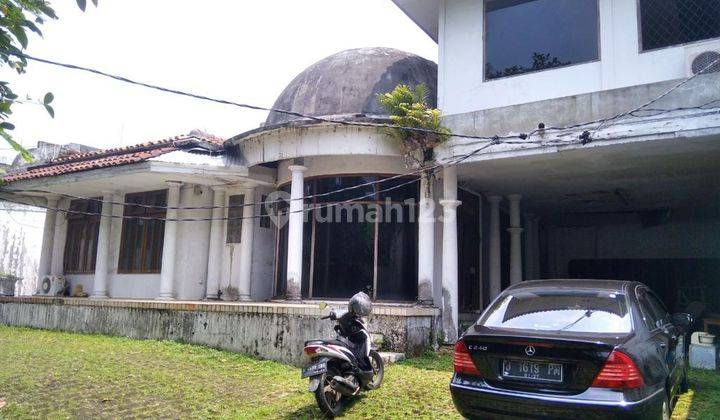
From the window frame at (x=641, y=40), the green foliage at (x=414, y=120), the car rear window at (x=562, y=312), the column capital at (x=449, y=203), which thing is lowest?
the car rear window at (x=562, y=312)

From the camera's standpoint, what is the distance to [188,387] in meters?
6.98

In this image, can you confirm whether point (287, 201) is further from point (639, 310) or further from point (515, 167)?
point (639, 310)

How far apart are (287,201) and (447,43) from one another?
15.0 feet

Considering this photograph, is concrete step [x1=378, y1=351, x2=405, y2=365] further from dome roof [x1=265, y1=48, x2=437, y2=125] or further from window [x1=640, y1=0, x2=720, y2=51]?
window [x1=640, y1=0, x2=720, y2=51]

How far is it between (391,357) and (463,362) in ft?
11.9

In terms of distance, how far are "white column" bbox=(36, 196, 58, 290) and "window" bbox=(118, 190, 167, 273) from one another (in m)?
3.21

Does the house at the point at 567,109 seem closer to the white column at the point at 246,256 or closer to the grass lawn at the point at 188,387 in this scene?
the grass lawn at the point at 188,387

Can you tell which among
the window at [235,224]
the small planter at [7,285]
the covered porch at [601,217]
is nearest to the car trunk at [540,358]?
the covered porch at [601,217]

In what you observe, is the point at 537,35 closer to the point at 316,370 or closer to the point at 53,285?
the point at 316,370

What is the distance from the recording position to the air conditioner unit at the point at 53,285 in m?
15.1

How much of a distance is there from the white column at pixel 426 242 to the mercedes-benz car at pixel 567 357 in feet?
15.2

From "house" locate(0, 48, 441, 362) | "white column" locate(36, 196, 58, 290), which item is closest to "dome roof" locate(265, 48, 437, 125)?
"house" locate(0, 48, 441, 362)

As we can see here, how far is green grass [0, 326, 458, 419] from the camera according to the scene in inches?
233

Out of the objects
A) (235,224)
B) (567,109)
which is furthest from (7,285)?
(567,109)
